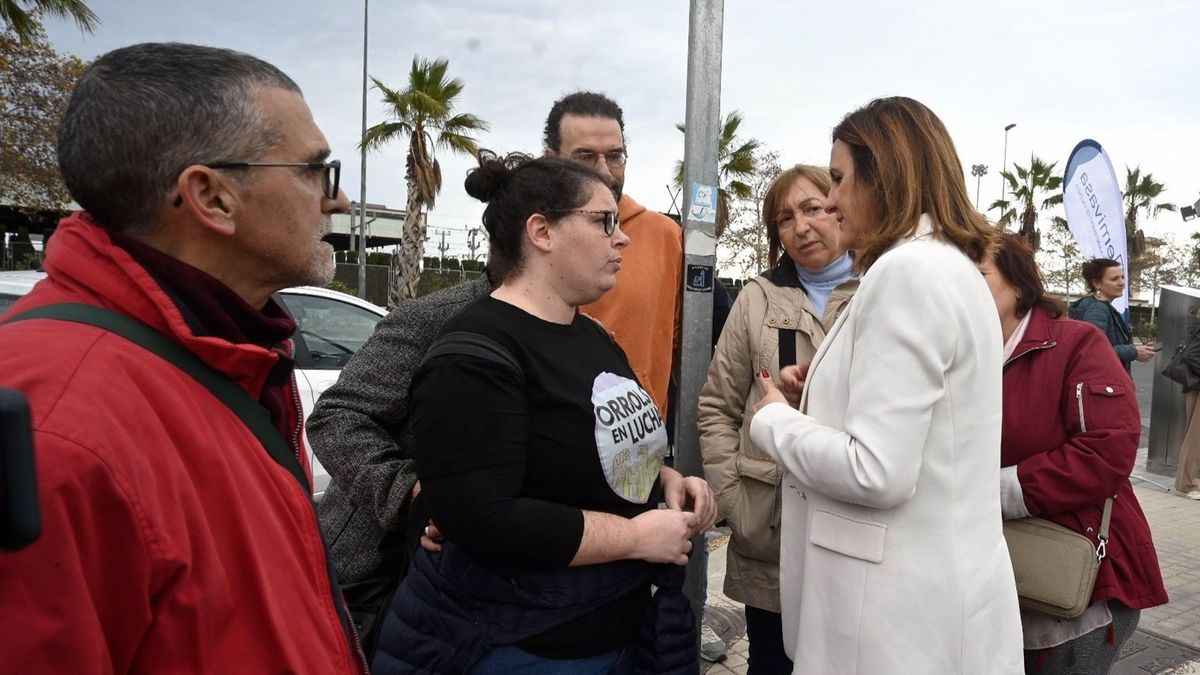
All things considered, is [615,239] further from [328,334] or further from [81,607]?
[328,334]

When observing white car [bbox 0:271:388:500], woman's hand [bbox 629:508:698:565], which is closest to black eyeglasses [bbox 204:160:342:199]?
woman's hand [bbox 629:508:698:565]

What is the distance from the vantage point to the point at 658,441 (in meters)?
1.89

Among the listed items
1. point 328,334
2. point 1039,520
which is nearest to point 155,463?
point 1039,520

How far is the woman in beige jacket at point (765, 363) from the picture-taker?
2.46 metres

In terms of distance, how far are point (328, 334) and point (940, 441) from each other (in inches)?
197

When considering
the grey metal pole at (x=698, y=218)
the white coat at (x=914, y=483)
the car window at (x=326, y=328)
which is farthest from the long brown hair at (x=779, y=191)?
the car window at (x=326, y=328)

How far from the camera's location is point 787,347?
2.57 m

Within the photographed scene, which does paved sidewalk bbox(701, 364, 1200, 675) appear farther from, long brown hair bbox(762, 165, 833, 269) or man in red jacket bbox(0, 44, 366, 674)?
man in red jacket bbox(0, 44, 366, 674)

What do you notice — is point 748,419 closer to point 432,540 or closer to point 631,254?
point 631,254

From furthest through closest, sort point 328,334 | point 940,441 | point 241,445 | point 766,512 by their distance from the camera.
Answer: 1. point 328,334
2. point 766,512
3. point 940,441
4. point 241,445

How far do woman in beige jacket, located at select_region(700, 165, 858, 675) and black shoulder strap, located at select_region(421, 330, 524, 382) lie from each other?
1.13 m

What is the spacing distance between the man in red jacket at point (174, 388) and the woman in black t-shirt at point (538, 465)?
315 millimetres

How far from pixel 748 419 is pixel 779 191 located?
0.85 m

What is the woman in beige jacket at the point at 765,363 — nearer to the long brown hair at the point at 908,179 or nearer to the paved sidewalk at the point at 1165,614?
the long brown hair at the point at 908,179
